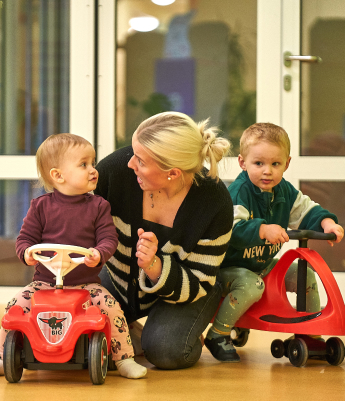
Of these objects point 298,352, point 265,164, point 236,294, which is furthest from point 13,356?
point 265,164

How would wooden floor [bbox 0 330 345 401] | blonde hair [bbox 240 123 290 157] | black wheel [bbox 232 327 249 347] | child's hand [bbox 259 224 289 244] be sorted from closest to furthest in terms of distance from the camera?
wooden floor [bbox 0 330 345 401] < child's hand [bbox 259 224 289 244] < blonde hair [bbox 240 123 290 157] < black wheel [bbox 232 327 249 347]

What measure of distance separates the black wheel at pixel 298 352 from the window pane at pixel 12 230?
5.97 feet

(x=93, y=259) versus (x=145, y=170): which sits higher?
(x=145, y=170)

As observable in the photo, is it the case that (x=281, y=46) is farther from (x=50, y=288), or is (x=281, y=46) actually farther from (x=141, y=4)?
(x=50, y=288)

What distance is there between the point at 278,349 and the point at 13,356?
89 centimetres

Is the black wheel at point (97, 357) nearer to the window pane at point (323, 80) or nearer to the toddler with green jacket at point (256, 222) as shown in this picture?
the toddler with green jacket at point (256, 222)

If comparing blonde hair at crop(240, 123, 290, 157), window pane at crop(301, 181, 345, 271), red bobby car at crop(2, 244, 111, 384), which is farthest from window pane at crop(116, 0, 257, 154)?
red bobby car at crop(2, 244, 111, 384)

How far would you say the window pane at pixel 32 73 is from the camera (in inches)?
123

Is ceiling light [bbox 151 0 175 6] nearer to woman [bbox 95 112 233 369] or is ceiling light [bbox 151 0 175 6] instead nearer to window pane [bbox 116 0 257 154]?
window pane [bbox 116 0 257 154]

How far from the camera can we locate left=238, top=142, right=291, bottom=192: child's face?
190 centimetres

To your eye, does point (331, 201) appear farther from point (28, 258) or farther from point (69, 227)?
point (28, 258)

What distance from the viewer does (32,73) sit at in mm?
3150

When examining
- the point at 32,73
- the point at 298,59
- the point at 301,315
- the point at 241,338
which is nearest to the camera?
the point at 301,315

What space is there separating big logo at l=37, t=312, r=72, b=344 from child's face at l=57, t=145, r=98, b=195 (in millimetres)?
383
